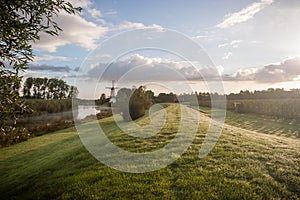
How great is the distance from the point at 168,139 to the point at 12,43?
333 inches

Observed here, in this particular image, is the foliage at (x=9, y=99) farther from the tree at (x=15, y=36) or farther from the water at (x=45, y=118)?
the water at (x=45, y=118)

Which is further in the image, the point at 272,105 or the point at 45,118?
the point at 45,118

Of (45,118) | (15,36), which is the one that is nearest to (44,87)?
(45,118)

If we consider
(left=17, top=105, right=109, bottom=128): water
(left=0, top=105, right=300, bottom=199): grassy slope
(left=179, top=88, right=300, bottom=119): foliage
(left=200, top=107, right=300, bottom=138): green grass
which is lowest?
(left=17, top=105, right=109, bottom=128): water

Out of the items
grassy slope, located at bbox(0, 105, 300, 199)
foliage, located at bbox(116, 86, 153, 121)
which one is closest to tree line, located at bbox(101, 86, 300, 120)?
foliage, located at bbox(116, 86, 153, 121)

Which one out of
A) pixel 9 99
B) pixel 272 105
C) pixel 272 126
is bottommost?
pixel 272 126

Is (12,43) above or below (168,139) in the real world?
above

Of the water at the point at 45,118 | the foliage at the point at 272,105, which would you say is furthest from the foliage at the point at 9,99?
the foliage at the point at 272,105

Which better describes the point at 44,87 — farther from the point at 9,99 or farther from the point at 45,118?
the point at 9,99

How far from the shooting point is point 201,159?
8.52 meters

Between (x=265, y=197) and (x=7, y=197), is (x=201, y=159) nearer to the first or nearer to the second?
(x=265, y=197)

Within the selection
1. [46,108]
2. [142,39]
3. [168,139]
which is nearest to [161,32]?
[142,39]

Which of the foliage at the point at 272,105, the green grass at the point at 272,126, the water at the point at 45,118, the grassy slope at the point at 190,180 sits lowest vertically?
the water at the point at 45,118

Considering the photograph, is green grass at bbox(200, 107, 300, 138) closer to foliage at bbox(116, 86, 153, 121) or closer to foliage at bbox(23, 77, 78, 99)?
foliage at bbox(116, 86, 153, 121)
